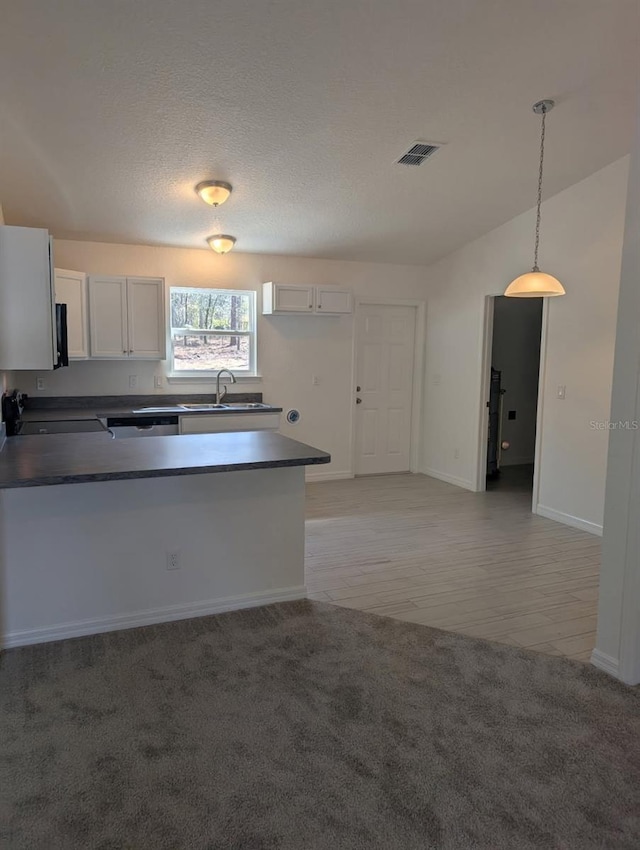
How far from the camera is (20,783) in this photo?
1.83 meters

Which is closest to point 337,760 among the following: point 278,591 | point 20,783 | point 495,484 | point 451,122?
point 20,783

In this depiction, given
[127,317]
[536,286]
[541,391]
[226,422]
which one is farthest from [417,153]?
[127,317]

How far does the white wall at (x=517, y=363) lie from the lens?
692 centimetres

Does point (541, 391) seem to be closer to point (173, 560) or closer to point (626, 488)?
point (626, 488)

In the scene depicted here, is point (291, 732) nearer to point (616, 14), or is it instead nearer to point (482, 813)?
point (482, 813)

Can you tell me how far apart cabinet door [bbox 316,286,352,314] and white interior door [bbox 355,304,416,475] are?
1.42 feet

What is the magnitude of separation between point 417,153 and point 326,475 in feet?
11.3

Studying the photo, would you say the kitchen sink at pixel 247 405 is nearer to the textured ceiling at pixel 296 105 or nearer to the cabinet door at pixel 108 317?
the cabinet door at pixel 108 317

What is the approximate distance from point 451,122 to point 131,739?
372 cm

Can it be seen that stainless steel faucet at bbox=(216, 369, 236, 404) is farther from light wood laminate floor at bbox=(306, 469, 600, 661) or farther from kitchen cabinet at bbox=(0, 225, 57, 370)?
kitchen cabinet at bbox=(0, 225, 57, 370)

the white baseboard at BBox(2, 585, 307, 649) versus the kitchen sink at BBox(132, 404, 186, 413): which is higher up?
the kitchen sink at BBox(132, 404, 186, 413)

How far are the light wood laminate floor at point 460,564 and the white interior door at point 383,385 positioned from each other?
37.5 inches

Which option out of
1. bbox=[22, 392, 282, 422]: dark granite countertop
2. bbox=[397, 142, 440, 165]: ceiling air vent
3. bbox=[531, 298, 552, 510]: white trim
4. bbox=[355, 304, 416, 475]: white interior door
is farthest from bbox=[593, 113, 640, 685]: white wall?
bbox=[355, 304, 416, 475]: white interior door

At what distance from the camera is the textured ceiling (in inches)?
105
